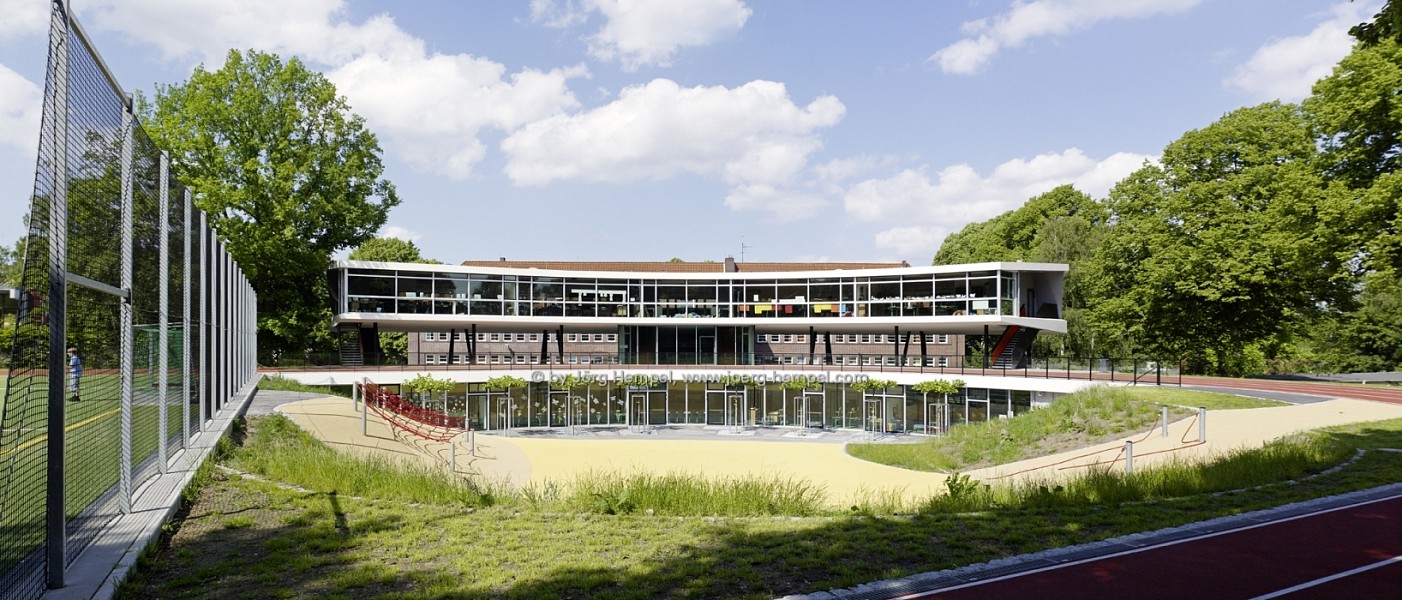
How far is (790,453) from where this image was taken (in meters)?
24.6

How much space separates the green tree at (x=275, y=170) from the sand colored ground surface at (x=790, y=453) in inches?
382

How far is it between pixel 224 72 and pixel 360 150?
5.64 metres

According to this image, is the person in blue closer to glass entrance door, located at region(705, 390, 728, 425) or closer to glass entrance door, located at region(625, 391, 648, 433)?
glass entrance door, located at region(625, 391, 648, 433)

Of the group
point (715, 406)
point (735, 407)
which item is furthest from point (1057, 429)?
point (715, 406)

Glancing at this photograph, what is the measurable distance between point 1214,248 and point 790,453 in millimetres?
22041

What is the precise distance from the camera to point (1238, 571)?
7.20 m

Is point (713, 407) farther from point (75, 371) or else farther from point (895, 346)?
point (75, 371)

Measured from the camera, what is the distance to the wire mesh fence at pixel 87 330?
5.26 m

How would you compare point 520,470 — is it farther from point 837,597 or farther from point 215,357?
point 837,597

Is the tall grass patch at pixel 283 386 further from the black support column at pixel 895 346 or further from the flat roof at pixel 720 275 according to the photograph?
the black support column at pixel 895 346

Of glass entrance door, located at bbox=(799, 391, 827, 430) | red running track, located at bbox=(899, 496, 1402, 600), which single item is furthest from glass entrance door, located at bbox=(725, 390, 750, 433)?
red running track, located at bbox=(899, 496, 1402, 600)

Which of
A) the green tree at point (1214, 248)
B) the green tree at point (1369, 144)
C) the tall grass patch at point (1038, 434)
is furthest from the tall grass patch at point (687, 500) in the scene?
the green tree at point (1214, 248)

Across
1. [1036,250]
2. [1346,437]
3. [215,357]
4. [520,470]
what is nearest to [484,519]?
[215,357]

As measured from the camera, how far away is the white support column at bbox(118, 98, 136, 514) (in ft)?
24.4
